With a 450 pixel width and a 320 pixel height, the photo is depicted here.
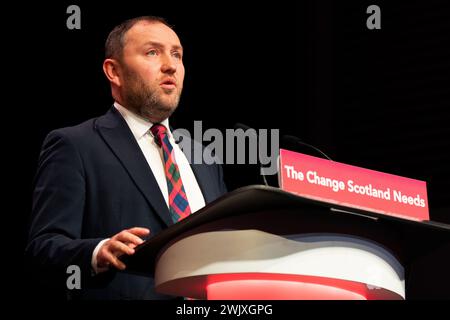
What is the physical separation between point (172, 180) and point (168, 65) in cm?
50

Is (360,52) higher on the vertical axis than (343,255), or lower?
higher

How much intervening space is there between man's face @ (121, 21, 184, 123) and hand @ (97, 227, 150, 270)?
938 millimetres

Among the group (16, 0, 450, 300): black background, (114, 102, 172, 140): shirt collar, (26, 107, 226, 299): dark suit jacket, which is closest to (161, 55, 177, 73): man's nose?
(114, 102, 172, 140): shirt collar

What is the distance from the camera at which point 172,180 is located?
2.45 metres

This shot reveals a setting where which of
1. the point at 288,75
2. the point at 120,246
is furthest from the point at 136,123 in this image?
the point at 288,75

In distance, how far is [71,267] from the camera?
2.00 meters

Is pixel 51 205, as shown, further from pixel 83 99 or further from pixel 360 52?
pixel 360 52

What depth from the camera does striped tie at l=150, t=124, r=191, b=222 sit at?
233cm

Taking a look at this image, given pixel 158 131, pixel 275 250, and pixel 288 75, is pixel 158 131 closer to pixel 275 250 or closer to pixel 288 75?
pixel 275 250

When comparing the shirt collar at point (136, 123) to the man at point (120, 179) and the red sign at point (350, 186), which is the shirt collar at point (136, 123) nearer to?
the man at point (120, 179)

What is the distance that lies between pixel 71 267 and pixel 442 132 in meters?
2.34

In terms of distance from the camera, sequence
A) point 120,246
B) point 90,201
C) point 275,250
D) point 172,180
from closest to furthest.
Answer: point 275,250
point 120,246
point 90,201
point 172,180
